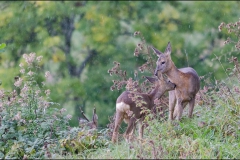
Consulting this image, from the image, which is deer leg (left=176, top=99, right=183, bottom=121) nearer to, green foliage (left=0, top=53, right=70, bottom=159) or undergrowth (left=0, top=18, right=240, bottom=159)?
undergrowth (left=0, top=18, right=240, bottom=159)

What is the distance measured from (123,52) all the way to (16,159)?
1390cm

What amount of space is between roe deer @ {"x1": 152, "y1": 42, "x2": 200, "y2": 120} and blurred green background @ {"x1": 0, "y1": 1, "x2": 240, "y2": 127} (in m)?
11.1

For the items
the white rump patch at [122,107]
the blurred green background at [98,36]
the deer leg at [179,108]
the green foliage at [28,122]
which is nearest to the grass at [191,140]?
the deer leg at [179,108]

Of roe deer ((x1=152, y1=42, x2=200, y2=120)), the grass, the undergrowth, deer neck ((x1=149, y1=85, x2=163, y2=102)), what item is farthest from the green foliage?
roe deer ((x1=152, y1=42, x2=200, y2=120))

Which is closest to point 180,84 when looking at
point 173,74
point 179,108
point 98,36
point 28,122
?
point 173,74

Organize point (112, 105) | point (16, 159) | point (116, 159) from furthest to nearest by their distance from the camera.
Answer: point (112, 105)
point (16, 159)
point (116, 159)

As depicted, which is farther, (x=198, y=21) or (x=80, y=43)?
(x=80, y=43)

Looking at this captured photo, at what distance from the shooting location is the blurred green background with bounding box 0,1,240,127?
21.0 m

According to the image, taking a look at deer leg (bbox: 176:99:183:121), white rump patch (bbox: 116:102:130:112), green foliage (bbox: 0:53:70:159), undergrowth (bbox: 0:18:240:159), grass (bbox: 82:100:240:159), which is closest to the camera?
grass (bbox: 82:100:240:159)

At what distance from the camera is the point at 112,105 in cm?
2081

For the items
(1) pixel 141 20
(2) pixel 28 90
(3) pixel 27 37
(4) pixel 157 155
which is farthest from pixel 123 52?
(4) pixel 157 155

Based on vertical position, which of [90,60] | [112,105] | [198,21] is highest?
[198,21]

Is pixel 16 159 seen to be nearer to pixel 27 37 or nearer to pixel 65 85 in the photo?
pixel 65 85

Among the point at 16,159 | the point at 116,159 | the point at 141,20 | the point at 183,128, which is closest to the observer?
the point at 116,159
